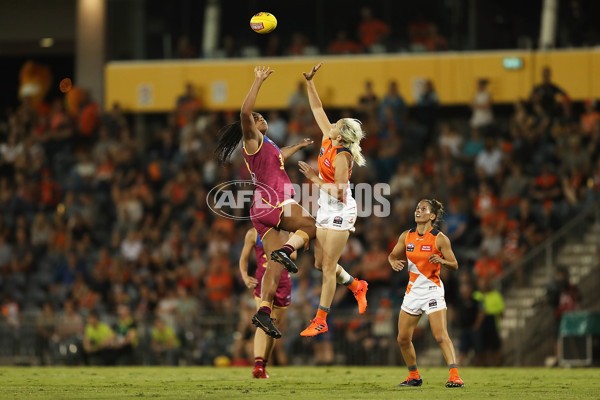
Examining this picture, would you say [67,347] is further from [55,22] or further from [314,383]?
[55,22]

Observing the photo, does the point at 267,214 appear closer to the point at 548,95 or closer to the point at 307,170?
the point at 307,170

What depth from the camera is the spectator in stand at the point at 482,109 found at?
2402 cm

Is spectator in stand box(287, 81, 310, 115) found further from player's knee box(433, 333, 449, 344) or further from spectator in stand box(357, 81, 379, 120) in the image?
player's knee box(433, 333, 449, 344)

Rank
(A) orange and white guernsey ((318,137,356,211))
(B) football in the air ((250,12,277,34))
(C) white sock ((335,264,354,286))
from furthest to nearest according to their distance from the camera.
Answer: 1. (B) football in the air ((250,12,277,34))
2. (C) white sock ((335,264,354,286))
3. (A) orange and white guernsey ((318,137,356,211))

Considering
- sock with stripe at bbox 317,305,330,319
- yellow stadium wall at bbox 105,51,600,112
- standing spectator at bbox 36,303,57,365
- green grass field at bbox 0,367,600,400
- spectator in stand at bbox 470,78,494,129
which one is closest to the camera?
green grass field at bbox 0,367,600,400

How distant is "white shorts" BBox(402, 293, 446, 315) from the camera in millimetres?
12234

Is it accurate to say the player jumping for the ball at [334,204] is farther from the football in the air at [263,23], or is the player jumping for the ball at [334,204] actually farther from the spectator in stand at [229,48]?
the spectator in stand at [229,48]

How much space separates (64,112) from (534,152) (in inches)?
471

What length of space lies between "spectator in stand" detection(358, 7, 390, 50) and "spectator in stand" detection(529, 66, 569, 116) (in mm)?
4537

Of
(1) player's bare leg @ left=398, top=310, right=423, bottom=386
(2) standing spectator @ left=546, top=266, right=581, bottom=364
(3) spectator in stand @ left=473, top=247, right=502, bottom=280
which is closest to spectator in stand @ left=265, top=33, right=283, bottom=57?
(3) spectator in stand @ left=473, top=247, right=502, bottom=280

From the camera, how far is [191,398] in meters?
10.7

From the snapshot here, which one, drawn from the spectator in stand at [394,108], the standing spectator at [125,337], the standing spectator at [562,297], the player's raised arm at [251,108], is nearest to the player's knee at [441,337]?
the player's raised arm at [251,108]

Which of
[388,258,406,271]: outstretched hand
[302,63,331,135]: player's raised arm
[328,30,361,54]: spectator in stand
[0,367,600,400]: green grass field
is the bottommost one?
[0,367,600,400]: green grass field

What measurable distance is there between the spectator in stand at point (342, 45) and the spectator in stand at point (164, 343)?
875cm
